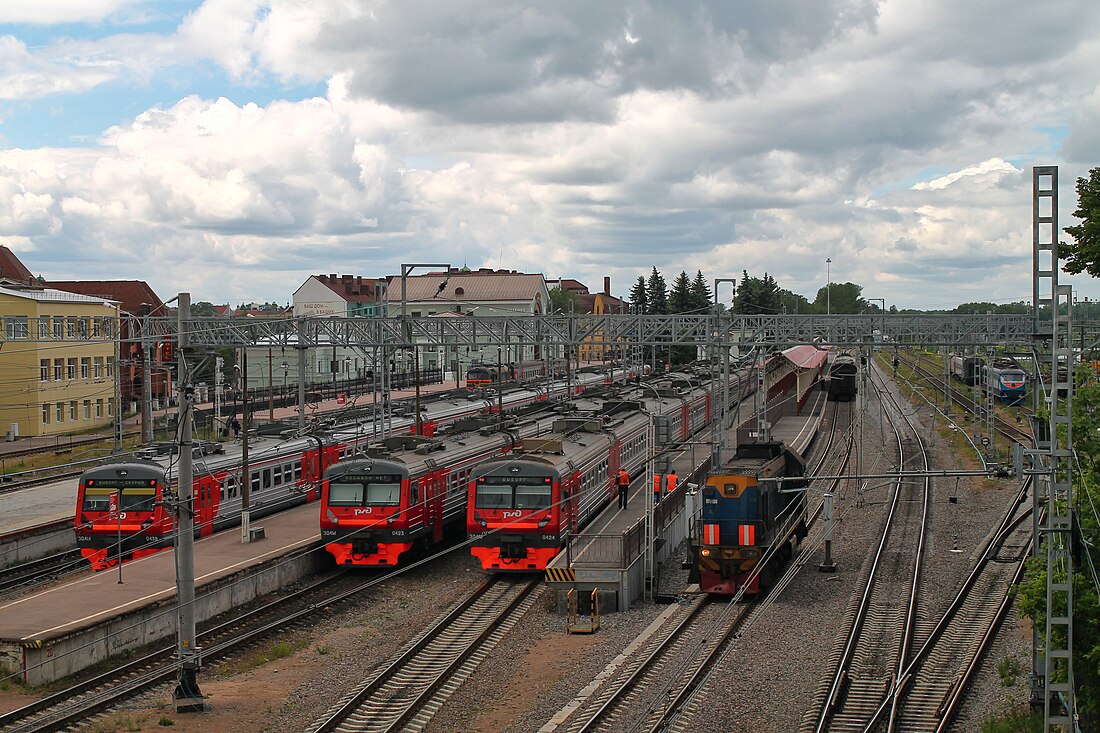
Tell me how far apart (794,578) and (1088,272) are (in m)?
9.53

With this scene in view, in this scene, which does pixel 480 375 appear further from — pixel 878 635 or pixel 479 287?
pixel 878 635

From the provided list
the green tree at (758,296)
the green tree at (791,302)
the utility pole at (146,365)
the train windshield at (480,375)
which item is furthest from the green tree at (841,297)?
the utility pole at (146,365)

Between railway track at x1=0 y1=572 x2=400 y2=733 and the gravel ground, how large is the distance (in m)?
0.45

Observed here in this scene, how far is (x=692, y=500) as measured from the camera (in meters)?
26.3

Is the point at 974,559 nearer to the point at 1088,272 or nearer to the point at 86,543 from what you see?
the point at 1088,272

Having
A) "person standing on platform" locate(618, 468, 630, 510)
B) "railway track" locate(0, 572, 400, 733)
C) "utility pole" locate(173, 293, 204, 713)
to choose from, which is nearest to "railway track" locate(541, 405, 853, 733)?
"utility pole" locate(173, 293, 204, 713)

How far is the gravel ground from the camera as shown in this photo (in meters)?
16.2

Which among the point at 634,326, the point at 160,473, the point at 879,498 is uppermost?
the point at 634,326

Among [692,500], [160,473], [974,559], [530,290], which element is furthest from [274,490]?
[530,290]

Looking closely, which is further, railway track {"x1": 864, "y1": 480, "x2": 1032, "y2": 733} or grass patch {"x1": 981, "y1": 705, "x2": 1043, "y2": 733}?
railway track {"x1": 864, "y1": 480, "x2": 1032, "y2": 733}

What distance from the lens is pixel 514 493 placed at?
79.8 feet

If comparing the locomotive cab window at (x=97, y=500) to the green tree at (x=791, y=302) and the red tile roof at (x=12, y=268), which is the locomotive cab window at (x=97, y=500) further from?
the green tree at (x=791, y=302)

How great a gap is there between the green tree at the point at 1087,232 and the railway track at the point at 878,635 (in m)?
7.97

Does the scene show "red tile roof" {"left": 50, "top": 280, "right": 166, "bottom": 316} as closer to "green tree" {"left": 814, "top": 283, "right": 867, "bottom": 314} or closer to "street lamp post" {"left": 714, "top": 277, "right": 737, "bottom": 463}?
"street lamp post" {"left": 714, "top": 277, "right": 737, "bottom": 463}
